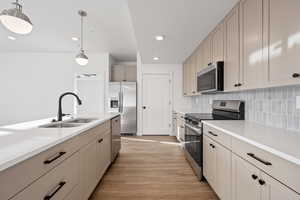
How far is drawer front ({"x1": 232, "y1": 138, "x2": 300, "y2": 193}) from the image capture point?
82cm

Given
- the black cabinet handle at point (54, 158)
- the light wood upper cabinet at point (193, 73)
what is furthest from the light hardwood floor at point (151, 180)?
the light wood upper cabinet at point (193, 73)

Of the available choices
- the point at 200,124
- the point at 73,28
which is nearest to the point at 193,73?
the point at 200,124

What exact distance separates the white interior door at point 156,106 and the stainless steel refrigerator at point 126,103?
328 mm

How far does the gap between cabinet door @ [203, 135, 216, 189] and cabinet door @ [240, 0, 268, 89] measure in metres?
0.76

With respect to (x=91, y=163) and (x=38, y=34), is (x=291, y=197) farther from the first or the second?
(x=38, y=34)

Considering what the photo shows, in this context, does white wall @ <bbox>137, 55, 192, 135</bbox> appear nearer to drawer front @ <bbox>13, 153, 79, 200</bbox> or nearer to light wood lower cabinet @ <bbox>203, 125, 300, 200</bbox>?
light wood lower cabinet @ <bbox>203, 125, 300, 200</bbox>

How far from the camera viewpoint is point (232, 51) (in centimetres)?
207

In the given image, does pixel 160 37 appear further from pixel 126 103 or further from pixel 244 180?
pixel 126 103

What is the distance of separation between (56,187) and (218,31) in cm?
269

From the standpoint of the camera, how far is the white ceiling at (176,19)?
77.5 inches

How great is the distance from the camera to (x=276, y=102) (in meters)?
1.71

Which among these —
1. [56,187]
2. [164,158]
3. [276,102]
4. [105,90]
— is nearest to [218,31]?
[276,102]

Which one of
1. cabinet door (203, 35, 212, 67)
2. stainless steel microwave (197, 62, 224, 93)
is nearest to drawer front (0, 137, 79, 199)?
stainless steel microwave (197, 62, 224, 93)

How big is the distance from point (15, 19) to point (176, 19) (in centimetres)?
184
